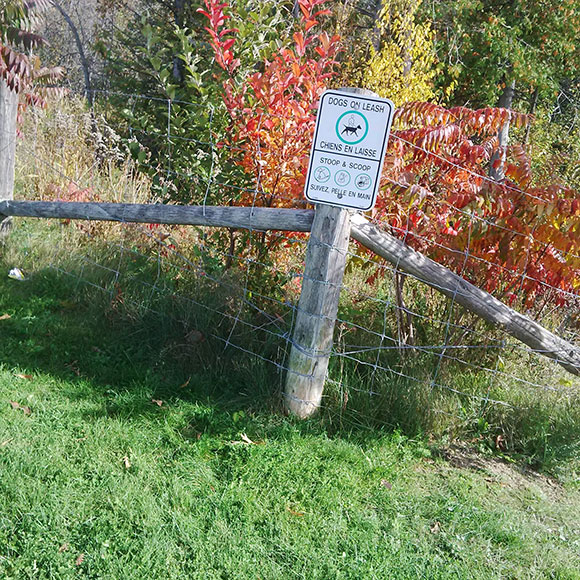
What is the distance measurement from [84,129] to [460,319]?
5.89m

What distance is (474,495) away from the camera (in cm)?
337

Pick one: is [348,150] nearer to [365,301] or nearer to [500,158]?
[500,158]

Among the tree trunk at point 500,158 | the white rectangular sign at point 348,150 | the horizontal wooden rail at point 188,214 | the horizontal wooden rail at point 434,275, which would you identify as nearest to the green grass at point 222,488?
the horizontal wooden rail at point 434,275

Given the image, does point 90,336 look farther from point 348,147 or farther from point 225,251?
point 348,147

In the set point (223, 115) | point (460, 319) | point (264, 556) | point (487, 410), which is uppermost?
point (223, 115)

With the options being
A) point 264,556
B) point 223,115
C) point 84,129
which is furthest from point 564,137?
point 264,556

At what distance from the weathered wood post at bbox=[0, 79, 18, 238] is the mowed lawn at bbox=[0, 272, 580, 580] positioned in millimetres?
1792

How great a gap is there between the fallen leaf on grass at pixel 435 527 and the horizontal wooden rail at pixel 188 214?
1.78m

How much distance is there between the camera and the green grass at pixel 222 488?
9.05 feet

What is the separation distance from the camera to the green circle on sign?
3.36 metres

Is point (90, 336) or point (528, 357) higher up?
point (528, 357)

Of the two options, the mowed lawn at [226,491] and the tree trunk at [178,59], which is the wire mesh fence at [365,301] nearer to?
the mowed lawn at [226,491]

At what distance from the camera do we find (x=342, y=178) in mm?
3404

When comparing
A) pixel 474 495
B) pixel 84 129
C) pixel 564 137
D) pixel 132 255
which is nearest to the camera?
pixel 474 495
